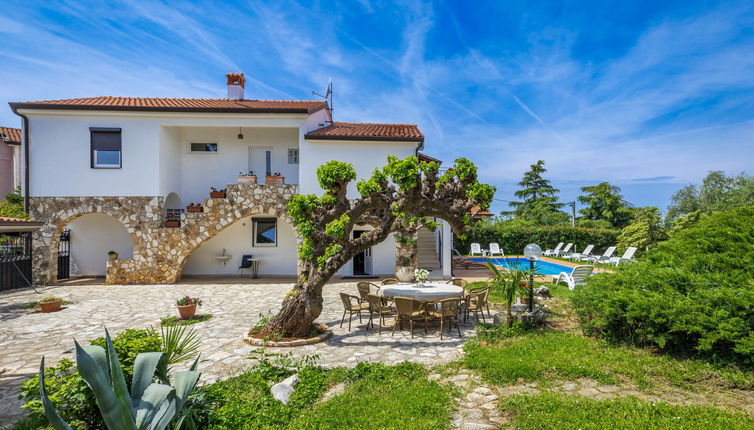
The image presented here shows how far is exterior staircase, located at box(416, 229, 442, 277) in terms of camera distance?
16.7 meters

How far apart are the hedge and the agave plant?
2390 cm

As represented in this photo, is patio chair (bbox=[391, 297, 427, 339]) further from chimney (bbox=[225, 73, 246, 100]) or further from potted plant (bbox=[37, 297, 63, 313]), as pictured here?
chimney (bbox=[225, 73, 246, 100])

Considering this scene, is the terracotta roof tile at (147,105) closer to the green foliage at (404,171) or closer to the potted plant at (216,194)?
the potted plant at (216,194)

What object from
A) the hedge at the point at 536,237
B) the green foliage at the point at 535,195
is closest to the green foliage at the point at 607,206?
the green foliage at the point at 535,195

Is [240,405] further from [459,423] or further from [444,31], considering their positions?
[444,31]

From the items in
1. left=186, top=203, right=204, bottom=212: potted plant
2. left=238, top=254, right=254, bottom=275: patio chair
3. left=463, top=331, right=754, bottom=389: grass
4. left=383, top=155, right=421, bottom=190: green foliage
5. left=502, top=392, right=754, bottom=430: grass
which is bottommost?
left=463, top=331, right=754, bottom=389: grass

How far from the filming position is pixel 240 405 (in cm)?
419

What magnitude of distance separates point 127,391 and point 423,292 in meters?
6.08

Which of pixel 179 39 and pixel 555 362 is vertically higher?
pixel 179 39

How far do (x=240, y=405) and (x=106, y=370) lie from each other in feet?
6.01

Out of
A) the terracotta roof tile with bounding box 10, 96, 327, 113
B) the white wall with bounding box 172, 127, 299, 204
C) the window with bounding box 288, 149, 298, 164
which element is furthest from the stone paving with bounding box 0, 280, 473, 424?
the terracotta roof tile with bounding box 10, 96, 327, 113

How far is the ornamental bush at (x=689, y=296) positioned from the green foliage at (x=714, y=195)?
28.4 metres

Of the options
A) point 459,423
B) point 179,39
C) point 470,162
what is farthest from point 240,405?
point 179,39

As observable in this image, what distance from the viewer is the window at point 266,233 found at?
1620 cm
